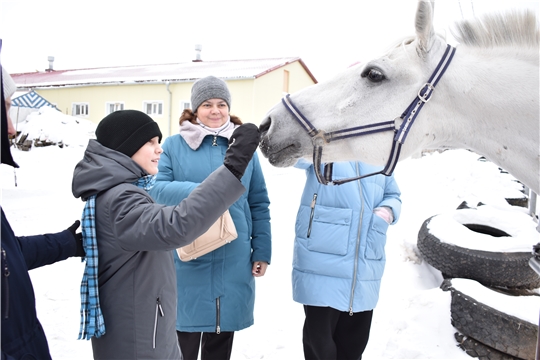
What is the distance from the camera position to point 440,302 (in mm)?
3221

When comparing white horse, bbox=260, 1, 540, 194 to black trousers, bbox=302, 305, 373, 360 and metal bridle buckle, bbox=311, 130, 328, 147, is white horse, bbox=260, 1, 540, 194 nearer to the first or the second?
metal bridle buckle, bbox=311, 130, 328, 147

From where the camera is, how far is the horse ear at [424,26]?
1.38m

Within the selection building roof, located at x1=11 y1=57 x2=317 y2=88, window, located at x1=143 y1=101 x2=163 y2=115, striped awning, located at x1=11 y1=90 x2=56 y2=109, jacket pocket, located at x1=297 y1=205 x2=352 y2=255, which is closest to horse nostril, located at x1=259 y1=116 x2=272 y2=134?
jacket pocket, located at x1=297 y1=205 x2=352 y2=255

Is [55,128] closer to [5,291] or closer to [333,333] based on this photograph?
[333,333]

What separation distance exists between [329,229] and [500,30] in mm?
1382

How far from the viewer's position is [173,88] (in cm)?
1736

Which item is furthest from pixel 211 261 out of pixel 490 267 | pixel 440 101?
pixel 490 267

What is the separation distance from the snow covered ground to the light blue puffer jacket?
3.52 feet

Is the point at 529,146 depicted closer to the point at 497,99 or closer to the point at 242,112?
the point at 497,99

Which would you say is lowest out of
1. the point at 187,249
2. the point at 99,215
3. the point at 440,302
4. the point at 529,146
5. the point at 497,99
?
the point at 440,302

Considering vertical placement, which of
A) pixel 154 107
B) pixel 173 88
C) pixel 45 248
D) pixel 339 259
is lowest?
pixel 339 259

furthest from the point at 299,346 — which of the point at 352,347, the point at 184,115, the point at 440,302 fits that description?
the point at 184,115

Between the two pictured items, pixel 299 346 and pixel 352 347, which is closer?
pixel 352 347

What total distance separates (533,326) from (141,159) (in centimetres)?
283
